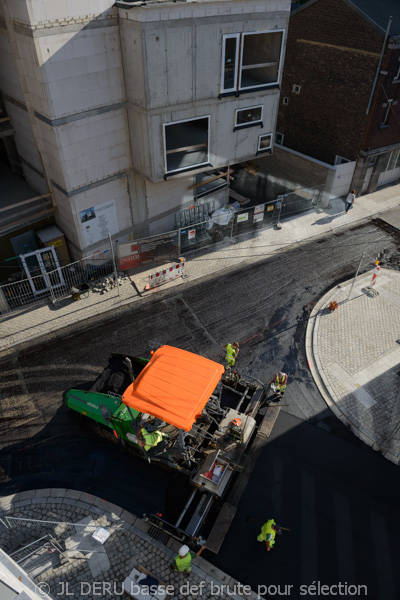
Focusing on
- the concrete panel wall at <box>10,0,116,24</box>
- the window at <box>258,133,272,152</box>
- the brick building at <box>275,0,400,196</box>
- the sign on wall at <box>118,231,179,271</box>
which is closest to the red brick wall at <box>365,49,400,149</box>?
the brick building at <box>275,0,400,196</box>

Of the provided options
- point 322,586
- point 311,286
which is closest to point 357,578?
point 322,586

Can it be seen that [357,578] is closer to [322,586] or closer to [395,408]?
[322,586]

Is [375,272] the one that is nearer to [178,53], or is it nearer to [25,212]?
[178,53]

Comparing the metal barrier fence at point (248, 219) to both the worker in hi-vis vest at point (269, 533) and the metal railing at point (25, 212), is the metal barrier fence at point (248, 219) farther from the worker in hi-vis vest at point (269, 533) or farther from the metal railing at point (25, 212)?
the worker in hi-vis vest at point (269, 533)

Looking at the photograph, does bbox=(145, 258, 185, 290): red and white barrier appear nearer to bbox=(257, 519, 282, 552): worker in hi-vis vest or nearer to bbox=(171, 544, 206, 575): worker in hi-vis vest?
bbox=(257, 519, 282, 552): worker in hi-vis vest

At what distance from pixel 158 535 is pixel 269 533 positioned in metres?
2.71

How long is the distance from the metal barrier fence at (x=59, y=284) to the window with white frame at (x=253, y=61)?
909 centimetres

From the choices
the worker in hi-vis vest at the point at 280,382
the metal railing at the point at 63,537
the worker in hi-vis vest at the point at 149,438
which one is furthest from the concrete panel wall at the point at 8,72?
the metal railing at the point at 63,537

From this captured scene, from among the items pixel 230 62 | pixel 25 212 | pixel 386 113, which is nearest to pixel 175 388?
pixel 25 212

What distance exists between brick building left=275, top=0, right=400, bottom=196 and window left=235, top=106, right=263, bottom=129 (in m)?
5.38

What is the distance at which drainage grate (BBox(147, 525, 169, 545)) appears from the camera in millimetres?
9914

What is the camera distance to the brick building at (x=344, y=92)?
20.4 m

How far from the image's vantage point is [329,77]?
893 inches

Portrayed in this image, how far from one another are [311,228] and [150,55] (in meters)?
11.6
